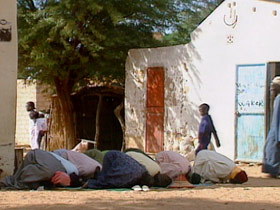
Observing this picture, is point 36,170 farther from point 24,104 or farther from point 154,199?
point 24,104

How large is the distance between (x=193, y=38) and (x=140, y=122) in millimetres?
2651

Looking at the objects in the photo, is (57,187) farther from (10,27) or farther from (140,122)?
(140,122)

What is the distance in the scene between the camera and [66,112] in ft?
59.5

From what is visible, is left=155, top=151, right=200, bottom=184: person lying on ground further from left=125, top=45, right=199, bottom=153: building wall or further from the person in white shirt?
left=125, top=45, right=199, bottom=153: building wall

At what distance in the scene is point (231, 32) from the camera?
14648 mm


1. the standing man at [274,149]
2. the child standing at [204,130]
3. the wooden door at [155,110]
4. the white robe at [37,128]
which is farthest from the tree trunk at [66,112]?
the standing man at [274,149]

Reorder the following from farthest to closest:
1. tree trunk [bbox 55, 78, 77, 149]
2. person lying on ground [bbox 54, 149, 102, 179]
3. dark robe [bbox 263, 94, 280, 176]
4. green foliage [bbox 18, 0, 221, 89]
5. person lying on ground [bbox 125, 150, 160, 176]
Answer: tree trunk [bbox 55, 78, 77, 149]
green foliage [bbox 18, 0, 221, 89]
dark robe [bbox 263, 94, 280, 176]
person lying on ground [bbox 54, 149, 102, 179]
person lying on ground [bbox 125, 150, 160, 176]

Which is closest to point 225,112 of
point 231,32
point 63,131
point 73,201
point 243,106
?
point 243,106

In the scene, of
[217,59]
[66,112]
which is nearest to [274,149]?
[217,59]

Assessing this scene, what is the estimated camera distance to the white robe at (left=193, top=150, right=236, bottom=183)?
1074 centimetres

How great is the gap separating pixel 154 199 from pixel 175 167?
73.1 inches

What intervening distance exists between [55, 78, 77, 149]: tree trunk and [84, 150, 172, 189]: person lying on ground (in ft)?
27.3

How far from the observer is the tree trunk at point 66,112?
17984 mm

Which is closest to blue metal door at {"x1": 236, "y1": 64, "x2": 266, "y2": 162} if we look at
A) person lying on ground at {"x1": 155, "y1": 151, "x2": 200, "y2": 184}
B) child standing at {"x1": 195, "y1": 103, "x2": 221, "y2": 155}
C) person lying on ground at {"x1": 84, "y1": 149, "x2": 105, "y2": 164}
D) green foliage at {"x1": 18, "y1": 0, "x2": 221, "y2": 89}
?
child standing at {"x1": 195, "y1": 103, "x2": 221, "y2": 155}
